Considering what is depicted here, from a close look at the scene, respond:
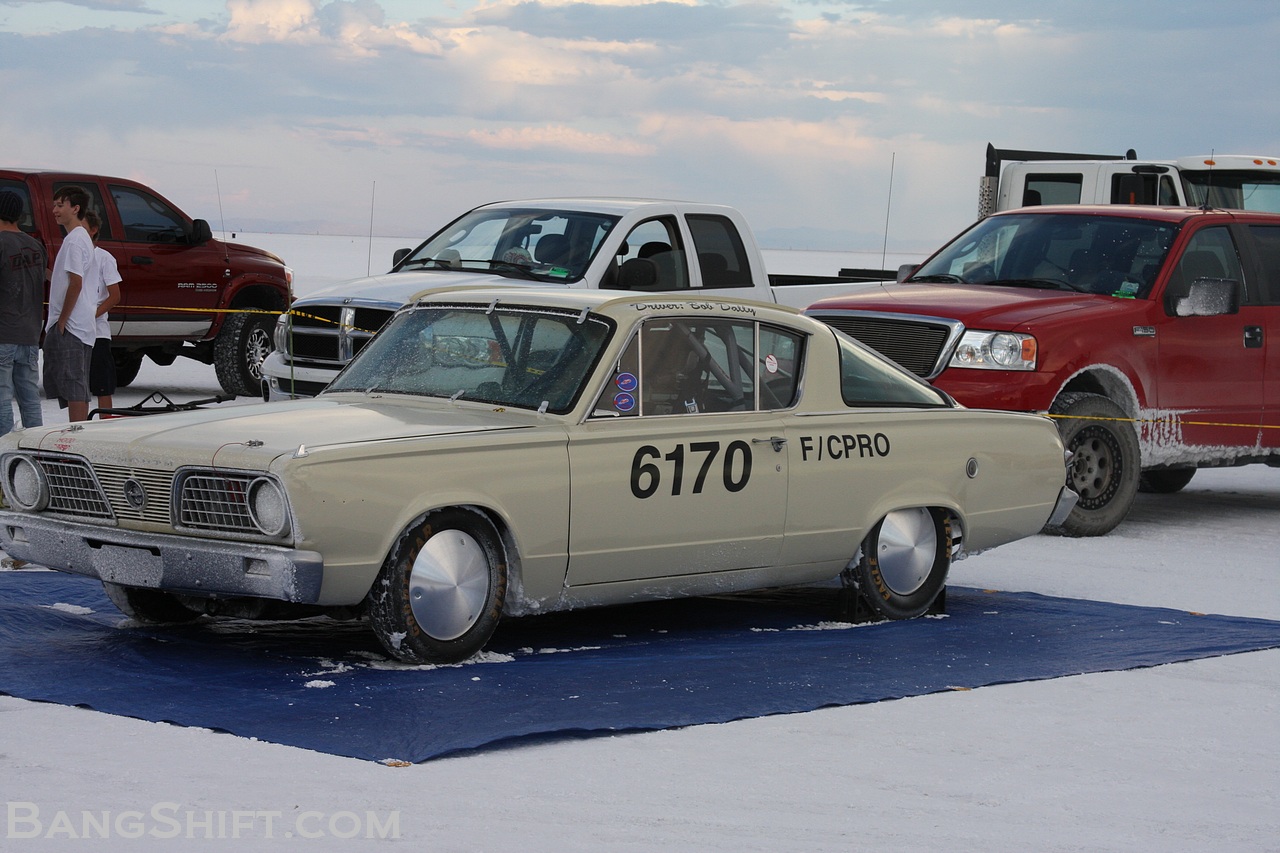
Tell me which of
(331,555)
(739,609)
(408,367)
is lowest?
(739,609)

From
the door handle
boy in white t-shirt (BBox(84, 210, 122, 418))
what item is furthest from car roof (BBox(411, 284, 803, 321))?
boy in white t-shirt (BBox(84, 210, 122, 418))

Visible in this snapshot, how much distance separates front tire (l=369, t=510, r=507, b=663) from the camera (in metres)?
6.53

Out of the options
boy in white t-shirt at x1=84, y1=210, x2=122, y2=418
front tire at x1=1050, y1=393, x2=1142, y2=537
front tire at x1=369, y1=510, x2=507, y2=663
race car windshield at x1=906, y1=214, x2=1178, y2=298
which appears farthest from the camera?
race car windshield at x1=906, y1=214, x2=1178, y2=298

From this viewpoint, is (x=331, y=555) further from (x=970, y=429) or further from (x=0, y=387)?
(x=0, y=387)

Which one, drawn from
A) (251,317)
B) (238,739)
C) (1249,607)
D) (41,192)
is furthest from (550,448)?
(251,317)

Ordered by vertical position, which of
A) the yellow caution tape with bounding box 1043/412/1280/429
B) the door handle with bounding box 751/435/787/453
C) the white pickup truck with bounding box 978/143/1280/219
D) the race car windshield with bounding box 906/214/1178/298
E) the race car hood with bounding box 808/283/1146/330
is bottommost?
the yellow caution tape with bounding box 1043/412/1280/429

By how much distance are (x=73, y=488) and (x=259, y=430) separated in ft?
2.74

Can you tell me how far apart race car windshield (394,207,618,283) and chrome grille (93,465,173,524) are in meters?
6.13

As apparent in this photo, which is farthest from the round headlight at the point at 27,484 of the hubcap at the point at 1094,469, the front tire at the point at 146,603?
the hubcap at the point at 1094,469

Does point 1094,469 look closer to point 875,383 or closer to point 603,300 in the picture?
point 875,383

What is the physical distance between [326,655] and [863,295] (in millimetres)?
6194

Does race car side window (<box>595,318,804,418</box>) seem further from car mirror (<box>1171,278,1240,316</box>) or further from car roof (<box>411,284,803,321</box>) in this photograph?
car mirror (<box>1171,278,1240,316</box>)

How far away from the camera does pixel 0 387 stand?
1102 centimetres
